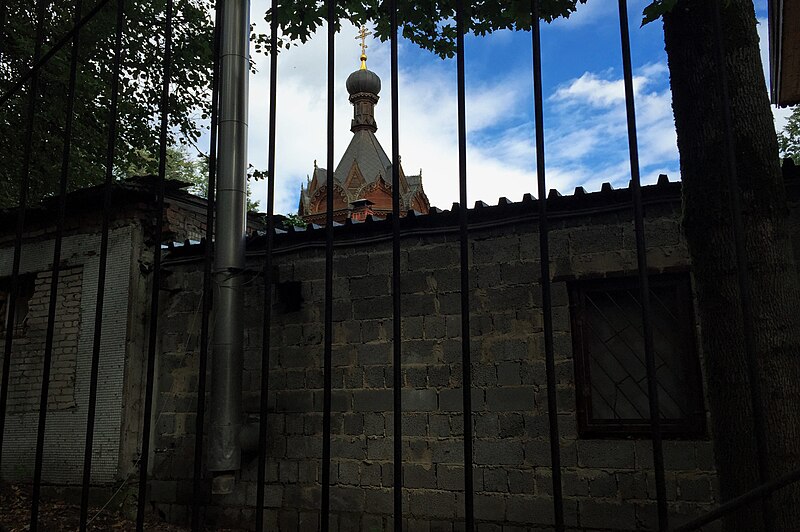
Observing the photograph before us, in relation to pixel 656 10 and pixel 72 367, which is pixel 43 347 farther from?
pixel 656 10

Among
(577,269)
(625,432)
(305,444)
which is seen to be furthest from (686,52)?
(305,444)

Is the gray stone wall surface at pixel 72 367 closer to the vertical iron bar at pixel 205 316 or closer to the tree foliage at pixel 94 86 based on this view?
the tree foliage at pixel 94 86

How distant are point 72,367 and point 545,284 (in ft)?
25.0

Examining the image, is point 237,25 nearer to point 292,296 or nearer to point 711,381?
point 292,296

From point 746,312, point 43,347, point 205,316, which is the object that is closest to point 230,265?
point 43,347

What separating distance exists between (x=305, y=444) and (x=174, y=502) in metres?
1.81

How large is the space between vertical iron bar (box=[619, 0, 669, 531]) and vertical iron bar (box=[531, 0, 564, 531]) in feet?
0.64

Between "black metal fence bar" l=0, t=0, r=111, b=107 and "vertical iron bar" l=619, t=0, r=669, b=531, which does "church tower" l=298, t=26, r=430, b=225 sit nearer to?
"black metal fence bar" l=0, t=0, r=111, b=107

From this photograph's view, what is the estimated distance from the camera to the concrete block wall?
5059 millimetres

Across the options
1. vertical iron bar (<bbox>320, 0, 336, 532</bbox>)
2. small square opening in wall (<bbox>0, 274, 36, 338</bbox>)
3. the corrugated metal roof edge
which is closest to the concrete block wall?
the corrugated metal roof edge

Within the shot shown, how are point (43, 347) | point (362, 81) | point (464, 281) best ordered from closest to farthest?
point (464, 281)
point (43, 347)
point (362, 81)

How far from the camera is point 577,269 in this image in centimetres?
541

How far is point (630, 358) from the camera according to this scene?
523 centimetres

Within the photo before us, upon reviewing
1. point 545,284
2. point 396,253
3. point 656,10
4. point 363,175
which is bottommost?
point 545,284
